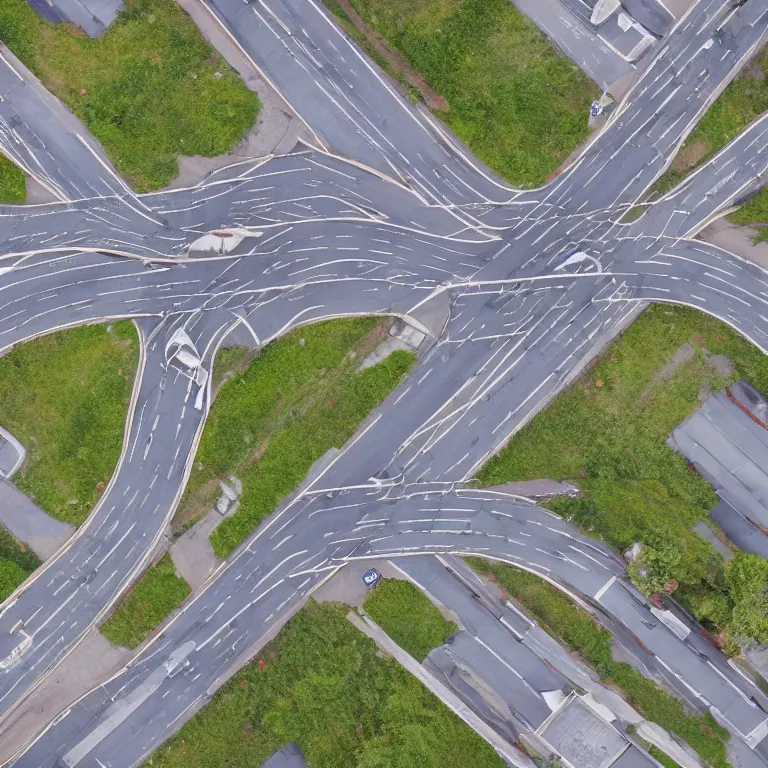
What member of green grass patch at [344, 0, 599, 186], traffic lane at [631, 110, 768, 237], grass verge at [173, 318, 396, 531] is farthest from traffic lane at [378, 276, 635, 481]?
green grass patch at [344, 0, 599, 186]

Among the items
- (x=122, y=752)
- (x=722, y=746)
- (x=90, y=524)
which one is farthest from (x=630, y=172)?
(x=122, y=752)

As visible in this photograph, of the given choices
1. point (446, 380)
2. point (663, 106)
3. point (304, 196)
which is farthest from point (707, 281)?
point (304, 196)

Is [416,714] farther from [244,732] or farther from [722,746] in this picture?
[722,746]

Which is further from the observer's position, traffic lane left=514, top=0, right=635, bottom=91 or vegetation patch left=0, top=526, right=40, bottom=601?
traffic lane left=514, top=0, right=635, bottom=91

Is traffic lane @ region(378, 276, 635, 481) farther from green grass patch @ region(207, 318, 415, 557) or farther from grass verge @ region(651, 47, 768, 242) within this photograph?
grass verge @ region(651, 47, 768, 242)

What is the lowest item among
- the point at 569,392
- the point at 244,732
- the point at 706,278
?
the point at 244,732
